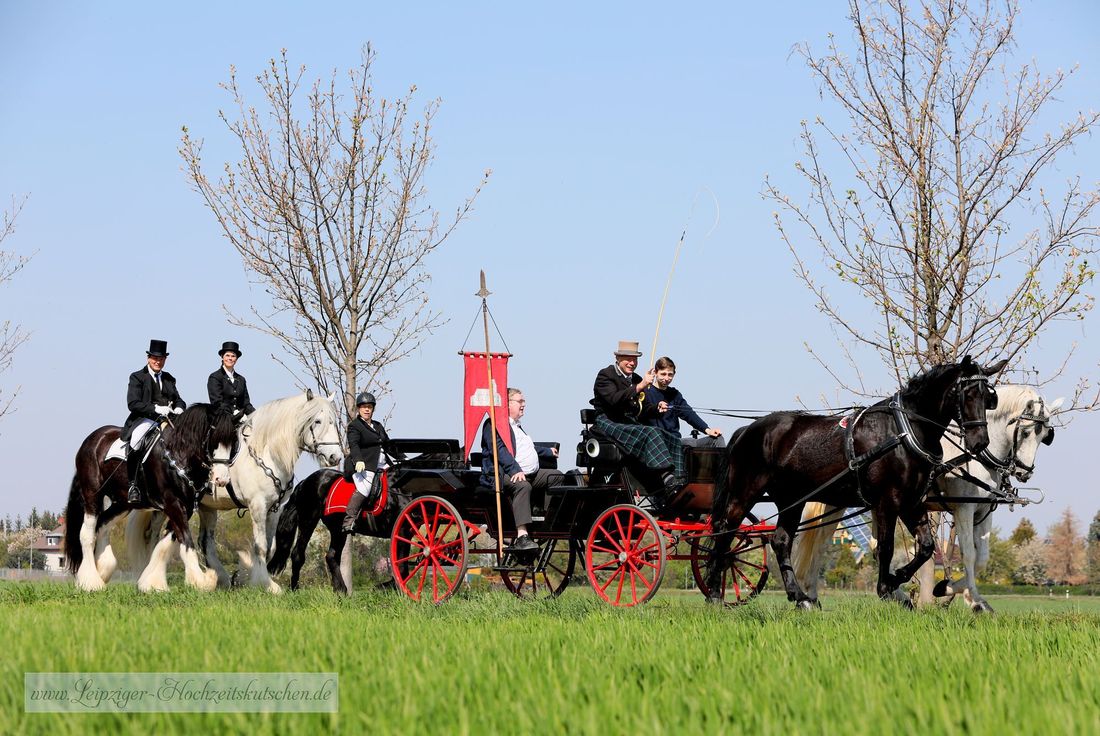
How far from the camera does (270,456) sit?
13.8 metres

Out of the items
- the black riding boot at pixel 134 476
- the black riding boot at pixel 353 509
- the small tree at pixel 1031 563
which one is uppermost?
the black riding boot at pixel 134 476

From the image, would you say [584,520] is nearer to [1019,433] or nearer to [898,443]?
[898,443]

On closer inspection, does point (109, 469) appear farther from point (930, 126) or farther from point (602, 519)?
point (930, 126)

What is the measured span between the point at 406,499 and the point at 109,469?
338 cm

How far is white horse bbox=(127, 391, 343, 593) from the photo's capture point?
1362 centimetres

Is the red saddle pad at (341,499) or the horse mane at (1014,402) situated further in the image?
the red saddle pad at (341,499)

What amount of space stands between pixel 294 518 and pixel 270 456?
1178mm

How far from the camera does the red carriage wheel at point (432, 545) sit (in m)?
11.7

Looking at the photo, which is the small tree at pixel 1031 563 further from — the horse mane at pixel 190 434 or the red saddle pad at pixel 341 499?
the horse mane at pixel 190 434

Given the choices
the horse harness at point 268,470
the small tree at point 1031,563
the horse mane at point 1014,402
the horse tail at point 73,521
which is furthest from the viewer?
the small tree at point 1031,563

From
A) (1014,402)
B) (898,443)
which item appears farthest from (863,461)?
(1014,402)

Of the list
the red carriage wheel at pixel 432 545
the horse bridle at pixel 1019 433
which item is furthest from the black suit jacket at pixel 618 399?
the horse bridle at pixel 1019 433

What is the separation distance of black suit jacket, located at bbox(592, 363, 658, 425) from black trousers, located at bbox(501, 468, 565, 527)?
2.99 feet

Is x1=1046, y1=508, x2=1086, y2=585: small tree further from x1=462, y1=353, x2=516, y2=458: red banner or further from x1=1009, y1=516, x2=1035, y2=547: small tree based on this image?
x1=462, y1=353, x2=516, y2=458: red banner
